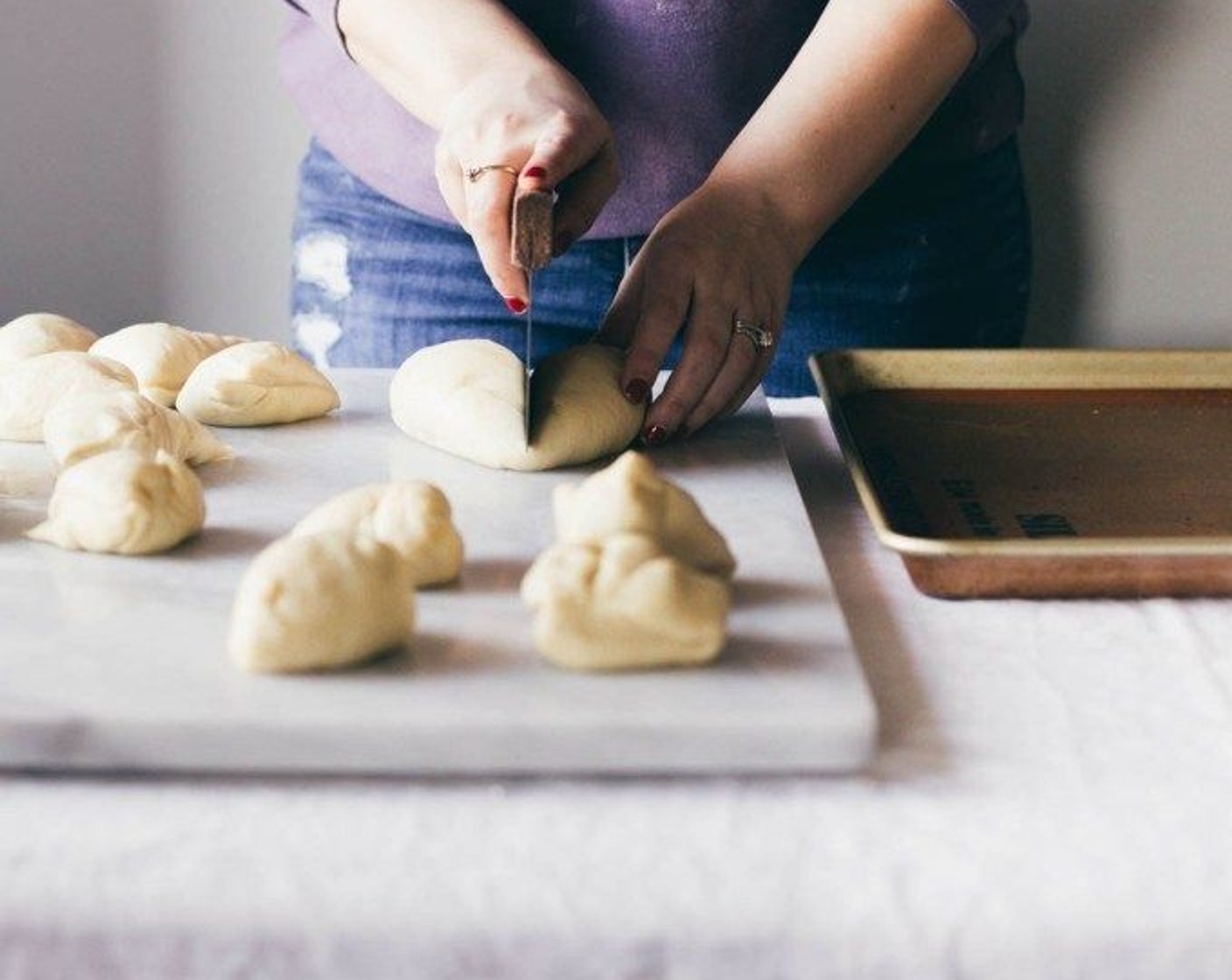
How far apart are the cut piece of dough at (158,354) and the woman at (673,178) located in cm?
18

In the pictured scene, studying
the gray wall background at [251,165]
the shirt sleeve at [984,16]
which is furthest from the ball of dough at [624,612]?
the gray wall background at [251,165]

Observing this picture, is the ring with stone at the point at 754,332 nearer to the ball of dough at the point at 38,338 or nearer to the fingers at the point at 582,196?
the fingers at the point at 582,196

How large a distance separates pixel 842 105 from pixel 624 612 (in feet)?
1.90

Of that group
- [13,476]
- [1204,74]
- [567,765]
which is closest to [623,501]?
[567,765]

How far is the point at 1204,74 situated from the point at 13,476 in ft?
4.15

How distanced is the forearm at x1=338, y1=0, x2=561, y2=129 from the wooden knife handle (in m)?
0.22

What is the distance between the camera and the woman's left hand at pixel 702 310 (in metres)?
0.87

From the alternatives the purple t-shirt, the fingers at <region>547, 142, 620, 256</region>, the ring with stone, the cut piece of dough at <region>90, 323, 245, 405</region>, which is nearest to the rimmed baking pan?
the ring with stone

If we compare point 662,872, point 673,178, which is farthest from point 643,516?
point 673,178

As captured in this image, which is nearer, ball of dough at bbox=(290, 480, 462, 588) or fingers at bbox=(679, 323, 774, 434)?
ball of dough at bbox=(290, 480, 462, 588)

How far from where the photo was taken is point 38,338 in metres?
0.93

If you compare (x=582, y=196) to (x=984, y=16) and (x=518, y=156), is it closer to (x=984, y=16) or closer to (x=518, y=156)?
(x=518, y=156)

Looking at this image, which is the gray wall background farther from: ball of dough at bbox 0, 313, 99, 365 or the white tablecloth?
the white tablecloth

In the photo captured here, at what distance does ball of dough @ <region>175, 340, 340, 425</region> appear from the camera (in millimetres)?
863
